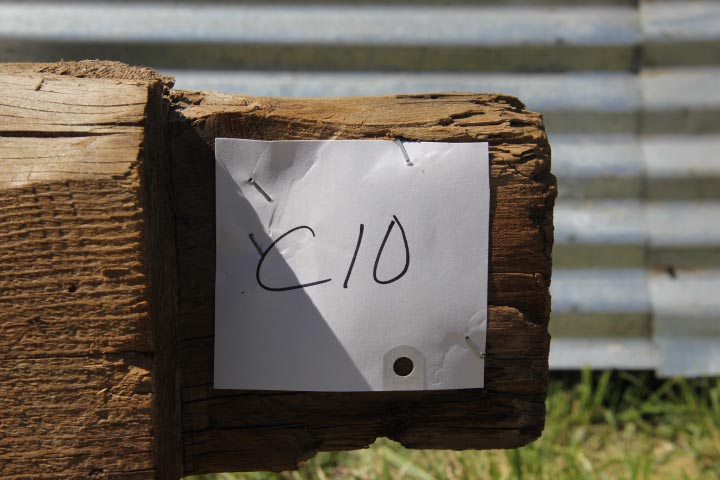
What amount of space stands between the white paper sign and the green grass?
96 cm

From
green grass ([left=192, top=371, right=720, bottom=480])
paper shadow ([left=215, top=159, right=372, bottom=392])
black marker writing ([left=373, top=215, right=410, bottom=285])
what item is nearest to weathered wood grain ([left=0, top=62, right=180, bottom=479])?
paper shadow ([left=215, top=159, right=372, bottom=392])

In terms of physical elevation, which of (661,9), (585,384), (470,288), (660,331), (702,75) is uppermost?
(661,9)

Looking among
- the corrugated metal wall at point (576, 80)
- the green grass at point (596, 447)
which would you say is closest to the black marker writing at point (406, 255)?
the green grass at point (596, 447)

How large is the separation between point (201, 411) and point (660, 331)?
184 centimetres

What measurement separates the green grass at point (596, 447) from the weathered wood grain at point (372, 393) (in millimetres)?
885

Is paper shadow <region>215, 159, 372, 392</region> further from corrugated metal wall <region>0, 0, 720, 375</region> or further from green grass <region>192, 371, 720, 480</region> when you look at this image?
corrugated metal wall <region>0, 0, 720, 375</region>

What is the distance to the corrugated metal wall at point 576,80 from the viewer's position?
7.08ft

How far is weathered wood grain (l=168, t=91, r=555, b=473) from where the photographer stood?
0.84 meters

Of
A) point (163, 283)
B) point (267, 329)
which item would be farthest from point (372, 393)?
point (163, 283)

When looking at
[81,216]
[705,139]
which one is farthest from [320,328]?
[705,139]

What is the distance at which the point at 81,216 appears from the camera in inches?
28.0

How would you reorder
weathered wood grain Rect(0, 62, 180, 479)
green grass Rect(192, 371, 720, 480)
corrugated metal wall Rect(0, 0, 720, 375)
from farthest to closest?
corrugated metal wall Rect(0, 0, 720, 375)
green grass Rect(192, 371, 720, 480)
weathered wood grain Rect(0, 62, 180, 479)

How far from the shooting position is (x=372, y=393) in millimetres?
860

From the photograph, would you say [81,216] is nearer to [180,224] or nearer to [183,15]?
[180,224]
